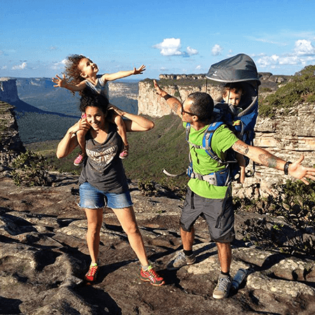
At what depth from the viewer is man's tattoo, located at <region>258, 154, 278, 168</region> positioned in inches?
146

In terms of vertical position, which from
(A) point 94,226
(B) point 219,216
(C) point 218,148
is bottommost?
(A) point 94,226

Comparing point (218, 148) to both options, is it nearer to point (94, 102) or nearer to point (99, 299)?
point (94, 102)

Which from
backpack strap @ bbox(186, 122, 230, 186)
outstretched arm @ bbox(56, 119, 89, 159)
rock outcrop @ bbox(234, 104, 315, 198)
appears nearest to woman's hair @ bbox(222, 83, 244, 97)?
backpack strap @ bbox(186, 122, 230, 186)

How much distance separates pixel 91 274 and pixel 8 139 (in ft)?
98.7

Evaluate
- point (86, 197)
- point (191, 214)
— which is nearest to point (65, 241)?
point (86, 197)

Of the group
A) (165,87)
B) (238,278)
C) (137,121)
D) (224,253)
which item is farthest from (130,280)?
Answer: (165,87)

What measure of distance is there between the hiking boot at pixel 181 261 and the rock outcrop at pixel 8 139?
2089 centimetres

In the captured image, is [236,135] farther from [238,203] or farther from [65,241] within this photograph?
[238,203]

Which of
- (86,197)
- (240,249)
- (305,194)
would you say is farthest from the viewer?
(305,194)

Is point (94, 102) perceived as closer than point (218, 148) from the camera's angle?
No

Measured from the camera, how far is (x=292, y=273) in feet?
17.2

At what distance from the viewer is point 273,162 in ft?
12.2

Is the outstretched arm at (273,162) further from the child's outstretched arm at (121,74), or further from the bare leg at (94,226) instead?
the bare leg at (94,226)

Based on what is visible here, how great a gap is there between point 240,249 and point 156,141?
10371cm
